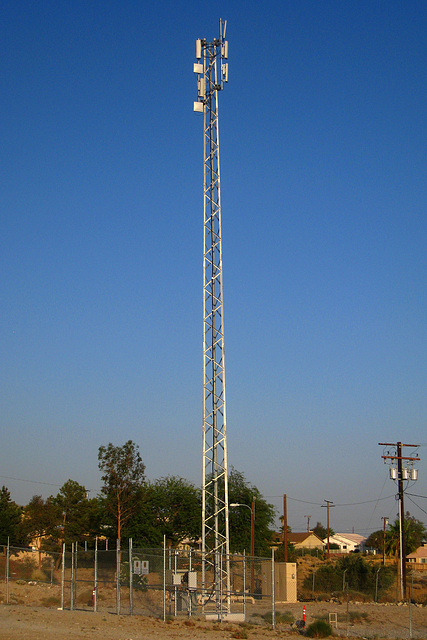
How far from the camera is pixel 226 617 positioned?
80.8 ft

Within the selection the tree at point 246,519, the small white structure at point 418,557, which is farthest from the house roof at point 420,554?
the tree at point 246,519

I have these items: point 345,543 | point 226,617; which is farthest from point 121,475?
point 345,543

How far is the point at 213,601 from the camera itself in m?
26.0

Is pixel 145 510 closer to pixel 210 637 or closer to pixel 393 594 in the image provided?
pixel 393 594

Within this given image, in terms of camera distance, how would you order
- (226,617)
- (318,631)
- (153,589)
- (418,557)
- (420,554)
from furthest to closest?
(420,554) → (418,557) → (153,589) → (226,617) → (318,631)

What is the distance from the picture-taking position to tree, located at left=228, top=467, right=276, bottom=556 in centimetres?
5478

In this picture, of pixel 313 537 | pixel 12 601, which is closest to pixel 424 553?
pixel 313 537

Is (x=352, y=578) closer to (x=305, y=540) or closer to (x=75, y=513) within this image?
(x=75, y=513)

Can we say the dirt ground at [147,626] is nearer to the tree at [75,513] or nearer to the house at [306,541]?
the tree at [75,513]

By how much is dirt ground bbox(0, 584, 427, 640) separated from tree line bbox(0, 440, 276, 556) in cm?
1614

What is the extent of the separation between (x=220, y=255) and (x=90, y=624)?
15.2 metres

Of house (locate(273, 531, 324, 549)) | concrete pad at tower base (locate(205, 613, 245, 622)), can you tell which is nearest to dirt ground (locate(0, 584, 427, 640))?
concrete pad at tower base (locate(205, 613, 245, 622))

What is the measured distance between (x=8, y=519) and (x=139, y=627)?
38611 millimetres

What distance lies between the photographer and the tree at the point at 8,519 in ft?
185
